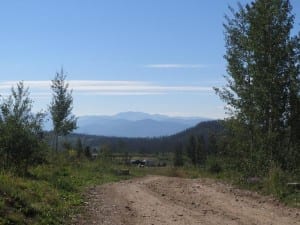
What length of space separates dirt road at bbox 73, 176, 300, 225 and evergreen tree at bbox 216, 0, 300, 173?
3.00 m

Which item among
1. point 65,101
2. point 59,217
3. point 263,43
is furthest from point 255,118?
point 65,101

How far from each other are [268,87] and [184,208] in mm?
10248

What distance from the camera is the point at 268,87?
82.2 feet

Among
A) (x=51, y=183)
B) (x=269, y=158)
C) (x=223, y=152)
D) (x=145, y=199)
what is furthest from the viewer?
(x=223, y=152)

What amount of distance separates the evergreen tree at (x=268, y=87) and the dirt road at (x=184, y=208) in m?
3.00

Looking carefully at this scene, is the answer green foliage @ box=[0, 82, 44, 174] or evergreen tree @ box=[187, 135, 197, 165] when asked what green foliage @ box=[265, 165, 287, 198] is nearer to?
green foliage @ box=[0, 82, 44, 174]

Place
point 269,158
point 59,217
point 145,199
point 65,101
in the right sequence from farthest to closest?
point 65,101 → point 269,158 → point 145,199 → point 59,217

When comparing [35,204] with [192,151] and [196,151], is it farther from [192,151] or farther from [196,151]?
[192,151]

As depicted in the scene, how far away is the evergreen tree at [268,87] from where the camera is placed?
81.6ft

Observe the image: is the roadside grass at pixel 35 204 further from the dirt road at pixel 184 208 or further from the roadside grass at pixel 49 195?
the dirt road at pixel 184 208

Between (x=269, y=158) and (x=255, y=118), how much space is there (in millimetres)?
2204

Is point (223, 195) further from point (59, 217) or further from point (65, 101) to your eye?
point (65, 101)

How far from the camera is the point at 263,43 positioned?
25.5 metres

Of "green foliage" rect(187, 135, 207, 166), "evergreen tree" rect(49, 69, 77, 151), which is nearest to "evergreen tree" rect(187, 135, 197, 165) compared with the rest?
"green foliage" rect(187, 135, 207, 166)
